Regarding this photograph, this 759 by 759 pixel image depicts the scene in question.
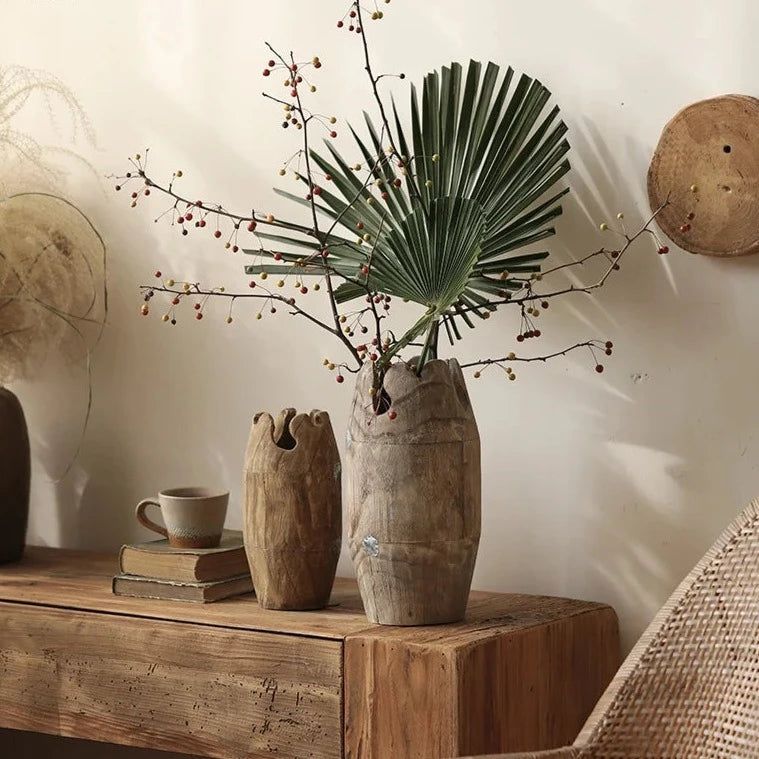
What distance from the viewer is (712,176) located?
1.86m

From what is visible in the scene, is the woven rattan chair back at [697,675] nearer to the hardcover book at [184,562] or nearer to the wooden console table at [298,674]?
the wooden console table at [298,674]

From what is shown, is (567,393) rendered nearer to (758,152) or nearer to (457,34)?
(758,152)

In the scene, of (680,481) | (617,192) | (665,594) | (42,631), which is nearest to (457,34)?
(617,192)

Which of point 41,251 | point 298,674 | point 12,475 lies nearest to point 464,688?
point 298,674

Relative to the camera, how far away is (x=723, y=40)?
74.4 inches

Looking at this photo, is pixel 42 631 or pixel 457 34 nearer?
pixel 42 631

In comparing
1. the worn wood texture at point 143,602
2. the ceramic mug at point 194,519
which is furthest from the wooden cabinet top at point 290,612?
the ceramic mug at point 194,519

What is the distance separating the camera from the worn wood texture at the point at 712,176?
71.9 inches

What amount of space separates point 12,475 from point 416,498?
92cm

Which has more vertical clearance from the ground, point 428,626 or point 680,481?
point 680,481

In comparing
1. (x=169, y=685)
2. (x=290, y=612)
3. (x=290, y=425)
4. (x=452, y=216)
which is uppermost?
(x=452, y=216)

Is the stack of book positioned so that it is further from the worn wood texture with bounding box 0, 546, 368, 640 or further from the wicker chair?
the wicker chair

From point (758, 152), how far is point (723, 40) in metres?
0.20

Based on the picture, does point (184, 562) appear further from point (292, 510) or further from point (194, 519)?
point (292, 510)
